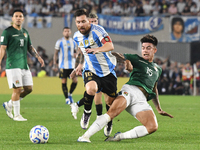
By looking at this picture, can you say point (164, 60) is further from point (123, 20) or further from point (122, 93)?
point (122, 93)

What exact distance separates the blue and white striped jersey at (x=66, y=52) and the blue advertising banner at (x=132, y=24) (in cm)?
1081

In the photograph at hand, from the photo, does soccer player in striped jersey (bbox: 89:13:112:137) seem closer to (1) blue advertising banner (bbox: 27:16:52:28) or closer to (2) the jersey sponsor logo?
(2) the jersey sponsor logo

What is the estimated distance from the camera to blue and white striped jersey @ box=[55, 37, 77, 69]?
1246 cm

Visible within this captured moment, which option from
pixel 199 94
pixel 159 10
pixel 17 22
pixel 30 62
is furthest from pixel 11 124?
pixel 159 10

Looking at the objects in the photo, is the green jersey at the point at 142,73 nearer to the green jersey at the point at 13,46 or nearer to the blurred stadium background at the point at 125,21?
the green jersey at the point at 13,46

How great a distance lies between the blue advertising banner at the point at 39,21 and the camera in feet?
75.2

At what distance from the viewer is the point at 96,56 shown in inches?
231

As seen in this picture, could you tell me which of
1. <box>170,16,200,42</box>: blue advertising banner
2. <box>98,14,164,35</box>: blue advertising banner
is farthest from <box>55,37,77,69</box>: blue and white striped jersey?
<box>170,16,200,42</box>: blue advertising banner

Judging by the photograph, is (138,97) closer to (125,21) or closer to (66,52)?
(66,52)

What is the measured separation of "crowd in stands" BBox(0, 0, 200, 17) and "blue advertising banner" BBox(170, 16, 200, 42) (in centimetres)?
40

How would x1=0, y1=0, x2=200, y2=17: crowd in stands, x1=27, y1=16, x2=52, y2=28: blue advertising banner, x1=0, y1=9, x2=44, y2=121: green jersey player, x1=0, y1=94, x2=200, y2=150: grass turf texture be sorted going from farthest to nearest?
x1=0, y1=0, x2=200, y2=17: crowd in stands → x1=27, y1=16, x2=52, y2=28: blue advertising banner → x1=0, y1=9, x2=44, y2=121: green jersey player → x1=0, y1=94, x2=200, y2=150: grass turf texture

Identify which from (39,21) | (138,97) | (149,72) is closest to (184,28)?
(39,21)

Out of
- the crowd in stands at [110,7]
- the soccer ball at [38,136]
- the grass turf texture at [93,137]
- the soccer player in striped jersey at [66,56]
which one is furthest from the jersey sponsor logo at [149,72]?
the crowd in stands at [110,7]

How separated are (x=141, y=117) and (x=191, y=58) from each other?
64.5ft
